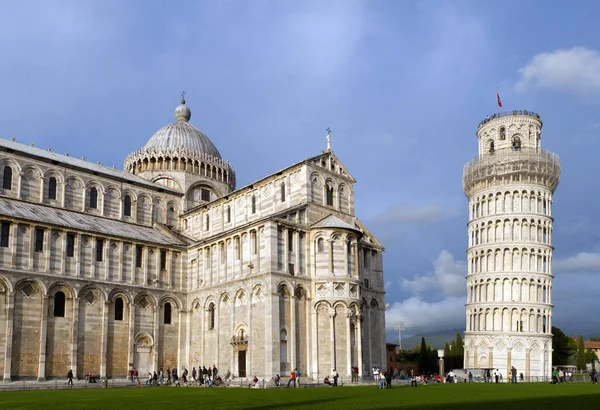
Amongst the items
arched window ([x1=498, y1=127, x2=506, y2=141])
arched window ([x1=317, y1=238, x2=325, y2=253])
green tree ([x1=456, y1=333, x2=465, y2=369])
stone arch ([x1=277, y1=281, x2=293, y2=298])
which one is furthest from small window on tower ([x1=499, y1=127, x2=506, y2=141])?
stone arch ([x1=277, y1=281, x2=293, y2=298])

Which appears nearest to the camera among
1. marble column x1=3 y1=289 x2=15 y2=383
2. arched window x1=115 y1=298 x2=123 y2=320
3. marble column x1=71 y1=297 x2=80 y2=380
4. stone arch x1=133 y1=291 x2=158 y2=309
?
marble column x1=3 y1=289 x2=15 y2=383

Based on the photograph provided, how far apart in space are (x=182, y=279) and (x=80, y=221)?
9.32 meters

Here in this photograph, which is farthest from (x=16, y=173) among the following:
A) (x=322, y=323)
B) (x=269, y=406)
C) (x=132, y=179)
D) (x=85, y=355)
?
(x=269, y=406)

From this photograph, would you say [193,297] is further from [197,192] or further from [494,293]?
[494,293]

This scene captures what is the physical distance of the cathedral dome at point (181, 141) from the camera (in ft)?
209

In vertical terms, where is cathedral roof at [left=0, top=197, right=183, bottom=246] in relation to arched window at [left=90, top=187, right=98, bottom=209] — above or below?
below

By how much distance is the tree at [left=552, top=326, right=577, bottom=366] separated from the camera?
3655 inches

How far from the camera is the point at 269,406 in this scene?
2238 cm

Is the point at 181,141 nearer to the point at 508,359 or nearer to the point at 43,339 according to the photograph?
the point at 43,339

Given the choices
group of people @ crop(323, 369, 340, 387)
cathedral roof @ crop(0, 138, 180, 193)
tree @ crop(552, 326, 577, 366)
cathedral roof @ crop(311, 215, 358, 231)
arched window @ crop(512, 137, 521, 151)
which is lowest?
tree @ crop(552, 326, 577, 366)

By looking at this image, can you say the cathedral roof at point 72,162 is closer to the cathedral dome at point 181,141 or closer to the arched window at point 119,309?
the cathedral dome at point 181,141

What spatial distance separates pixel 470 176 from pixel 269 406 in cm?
6404

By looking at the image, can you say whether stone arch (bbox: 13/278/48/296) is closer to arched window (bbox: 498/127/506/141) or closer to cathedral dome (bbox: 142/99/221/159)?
cathedral dome (bbox: 142/99/221/159)

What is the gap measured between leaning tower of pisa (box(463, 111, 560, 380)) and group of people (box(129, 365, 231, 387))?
3861 centimetres
